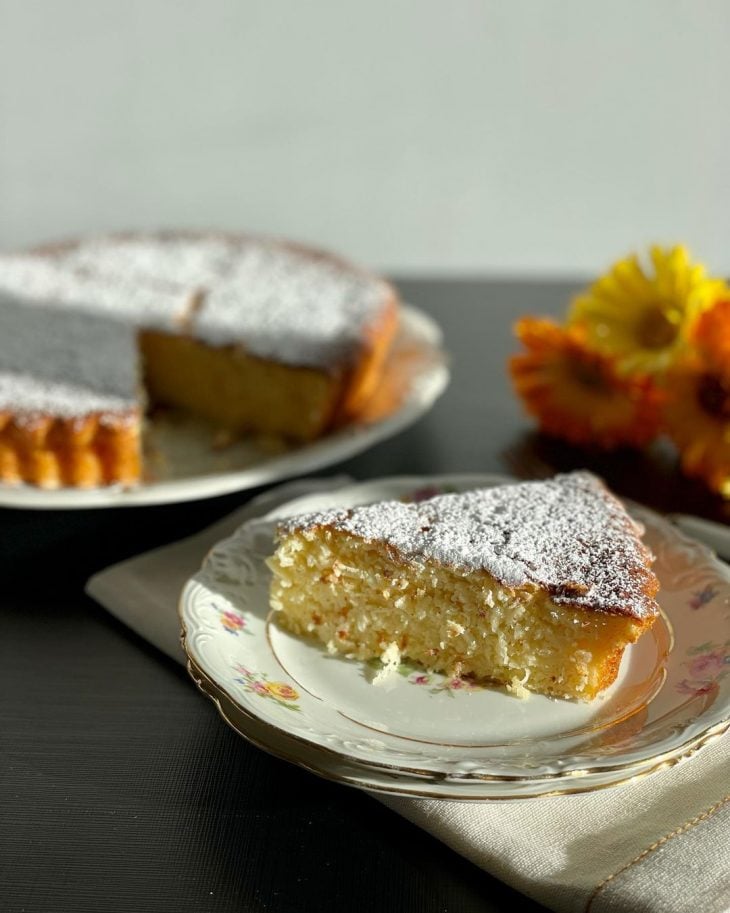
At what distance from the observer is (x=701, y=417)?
2.59 m

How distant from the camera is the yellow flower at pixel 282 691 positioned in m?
1.68

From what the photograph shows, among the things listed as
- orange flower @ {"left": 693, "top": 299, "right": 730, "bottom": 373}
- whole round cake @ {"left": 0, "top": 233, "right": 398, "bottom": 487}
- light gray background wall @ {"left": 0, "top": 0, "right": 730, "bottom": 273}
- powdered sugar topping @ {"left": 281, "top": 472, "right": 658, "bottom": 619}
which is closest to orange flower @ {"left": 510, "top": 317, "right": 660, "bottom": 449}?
orange flower @ {"left": 693, "top": 299, "right": 730, "bottom": 373}

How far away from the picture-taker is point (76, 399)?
2861mm

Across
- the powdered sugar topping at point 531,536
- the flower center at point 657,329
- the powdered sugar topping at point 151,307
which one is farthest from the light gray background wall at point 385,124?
the powdered sugar topping at point 531,536

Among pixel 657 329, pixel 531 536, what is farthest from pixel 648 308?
Answer: pixel 531 536

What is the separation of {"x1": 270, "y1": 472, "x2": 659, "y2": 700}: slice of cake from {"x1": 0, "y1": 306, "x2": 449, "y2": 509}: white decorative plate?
1.97 feet

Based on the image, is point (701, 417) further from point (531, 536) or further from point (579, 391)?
point (531, 536)

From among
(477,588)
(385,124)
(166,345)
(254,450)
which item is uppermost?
(385,124)

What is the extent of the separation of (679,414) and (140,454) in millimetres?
1505

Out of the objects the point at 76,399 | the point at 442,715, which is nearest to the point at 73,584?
the point at 76,399

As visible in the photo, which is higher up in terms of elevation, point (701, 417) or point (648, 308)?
point (648, 308)

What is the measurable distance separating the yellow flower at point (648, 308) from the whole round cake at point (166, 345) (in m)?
0.76

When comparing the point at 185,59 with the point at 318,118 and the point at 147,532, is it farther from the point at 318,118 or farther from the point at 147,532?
the point at 147,532

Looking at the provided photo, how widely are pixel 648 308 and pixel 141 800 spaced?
1800 mm
